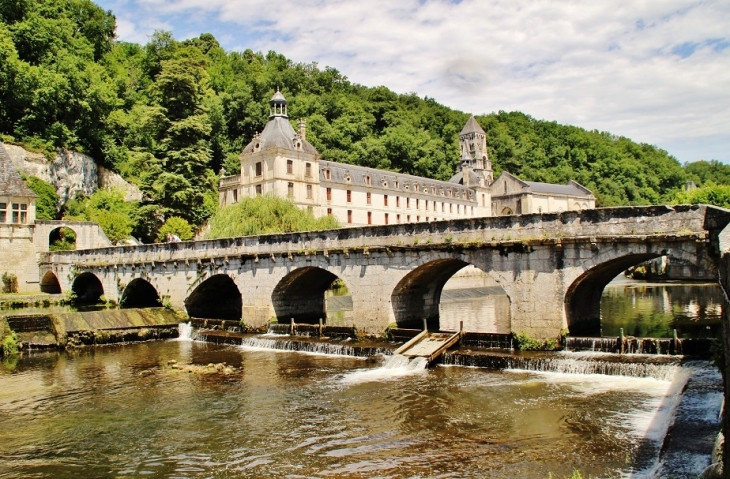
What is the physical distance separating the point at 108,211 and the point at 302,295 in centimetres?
3248

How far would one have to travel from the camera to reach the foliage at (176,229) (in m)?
54.6

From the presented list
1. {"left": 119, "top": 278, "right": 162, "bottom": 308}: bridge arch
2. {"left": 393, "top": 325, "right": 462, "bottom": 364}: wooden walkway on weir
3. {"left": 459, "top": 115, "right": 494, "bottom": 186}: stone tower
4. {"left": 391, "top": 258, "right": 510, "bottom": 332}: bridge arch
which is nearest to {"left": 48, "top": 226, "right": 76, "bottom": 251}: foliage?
{"left": 119, "top": 278, "right": 162, "bottom": 308}: bridge arch

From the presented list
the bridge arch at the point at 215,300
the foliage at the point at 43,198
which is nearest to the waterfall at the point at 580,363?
the bridge arch at the point at 215,300

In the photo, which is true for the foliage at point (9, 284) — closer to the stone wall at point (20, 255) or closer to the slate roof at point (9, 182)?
the stone wall at point (20, 255)

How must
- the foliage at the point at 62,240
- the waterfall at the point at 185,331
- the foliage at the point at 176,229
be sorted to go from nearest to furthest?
the waterfall at the point at 185,331 → the foliage at the point at 62,240 → the foliage at the point at 176,229

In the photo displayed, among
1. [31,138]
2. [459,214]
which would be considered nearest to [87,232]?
[31,138]

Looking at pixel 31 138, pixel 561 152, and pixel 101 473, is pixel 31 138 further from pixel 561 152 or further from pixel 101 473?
pixel 561 152

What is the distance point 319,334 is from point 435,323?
587 centimetres

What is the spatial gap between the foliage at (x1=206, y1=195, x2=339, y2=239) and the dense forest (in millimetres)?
16835

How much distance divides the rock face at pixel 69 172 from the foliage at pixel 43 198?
113cm

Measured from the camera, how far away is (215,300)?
40.4 metres

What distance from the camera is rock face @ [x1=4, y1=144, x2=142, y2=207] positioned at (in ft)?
179

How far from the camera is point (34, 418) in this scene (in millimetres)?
17297

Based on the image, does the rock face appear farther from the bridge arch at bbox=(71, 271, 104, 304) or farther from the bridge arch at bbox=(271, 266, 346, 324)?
the bridge arch at bbox=(271, 266, 346, 324)
